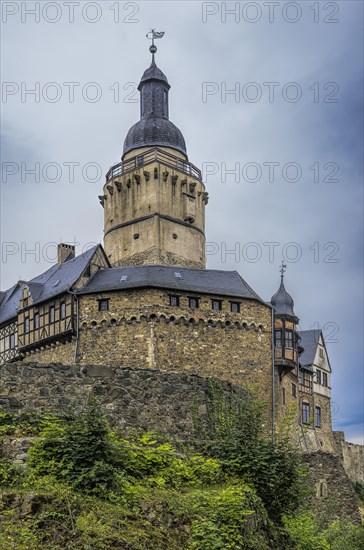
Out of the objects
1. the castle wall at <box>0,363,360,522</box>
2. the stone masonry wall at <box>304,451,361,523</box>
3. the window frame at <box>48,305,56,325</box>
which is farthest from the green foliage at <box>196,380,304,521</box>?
the window frame at <box>48,305,56,325</box>

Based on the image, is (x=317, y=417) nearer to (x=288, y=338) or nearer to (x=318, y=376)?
(x=318, y=376)

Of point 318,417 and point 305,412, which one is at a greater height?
point 305,412

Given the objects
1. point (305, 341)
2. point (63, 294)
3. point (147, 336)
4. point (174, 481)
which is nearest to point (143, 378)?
point (174, 481)

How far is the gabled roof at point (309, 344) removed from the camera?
64.2 m

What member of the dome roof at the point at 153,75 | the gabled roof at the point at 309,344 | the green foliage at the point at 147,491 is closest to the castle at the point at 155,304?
the dome roof at the point at 153,75

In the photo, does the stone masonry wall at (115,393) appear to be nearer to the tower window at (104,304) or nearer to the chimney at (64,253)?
the tower window at (104,304)

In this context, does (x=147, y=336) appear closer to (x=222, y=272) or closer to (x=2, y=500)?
(x=222, y=272)

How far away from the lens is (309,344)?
66.6 meters

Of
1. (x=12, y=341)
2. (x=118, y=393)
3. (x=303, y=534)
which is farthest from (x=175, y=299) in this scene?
(x=303, y=534)

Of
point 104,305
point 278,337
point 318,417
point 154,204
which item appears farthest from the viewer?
point 318,417

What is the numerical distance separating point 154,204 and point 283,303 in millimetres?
11479

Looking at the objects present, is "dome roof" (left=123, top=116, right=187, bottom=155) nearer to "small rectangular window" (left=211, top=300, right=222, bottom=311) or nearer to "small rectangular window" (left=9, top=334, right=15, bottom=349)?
"small rectangular window" (left=9, top=334, right=15, bottom=349)

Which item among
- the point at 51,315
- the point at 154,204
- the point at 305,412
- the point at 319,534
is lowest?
the point at 319,534

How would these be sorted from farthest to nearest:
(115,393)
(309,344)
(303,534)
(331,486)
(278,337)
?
1. (309,344)
2. (278,337)
3. (331,486)
4. (115,393)
5. (303,534)
